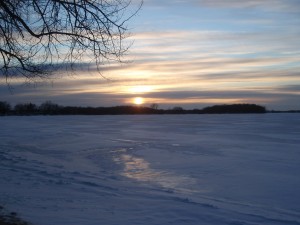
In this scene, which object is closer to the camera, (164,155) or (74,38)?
(74,38)

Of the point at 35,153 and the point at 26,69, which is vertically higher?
the point at 26,69

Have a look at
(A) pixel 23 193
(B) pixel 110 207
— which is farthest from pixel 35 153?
(B) pixel 110 207

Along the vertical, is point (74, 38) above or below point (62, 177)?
above

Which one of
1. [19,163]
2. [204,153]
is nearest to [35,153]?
[19,163]

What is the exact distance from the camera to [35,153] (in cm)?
1683

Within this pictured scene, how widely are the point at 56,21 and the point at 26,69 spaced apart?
956 mm

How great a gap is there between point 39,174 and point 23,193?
288 cm

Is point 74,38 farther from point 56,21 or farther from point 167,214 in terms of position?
point 167,214

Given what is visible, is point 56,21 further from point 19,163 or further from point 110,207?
point 19,163

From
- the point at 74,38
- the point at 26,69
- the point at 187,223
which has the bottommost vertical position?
the point at 187,223

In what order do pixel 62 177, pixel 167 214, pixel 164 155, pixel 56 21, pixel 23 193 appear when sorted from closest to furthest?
pixel 56 21 < pixel 167 214 < pixel 23 193 < pixel 62 177 < pixel 164 155

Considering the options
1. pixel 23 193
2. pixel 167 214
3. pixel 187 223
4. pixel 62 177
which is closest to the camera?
pixel 187 223

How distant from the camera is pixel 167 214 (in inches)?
285

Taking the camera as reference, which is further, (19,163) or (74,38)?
(19,163)
